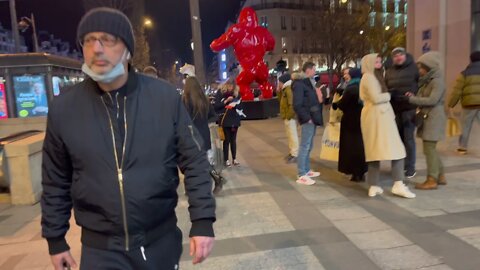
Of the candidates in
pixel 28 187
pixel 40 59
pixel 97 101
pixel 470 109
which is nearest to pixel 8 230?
pixel 28 187

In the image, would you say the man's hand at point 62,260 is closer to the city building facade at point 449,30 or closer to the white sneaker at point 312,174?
the white sneaker at point 312,174

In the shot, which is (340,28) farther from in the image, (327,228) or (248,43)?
(327,228)

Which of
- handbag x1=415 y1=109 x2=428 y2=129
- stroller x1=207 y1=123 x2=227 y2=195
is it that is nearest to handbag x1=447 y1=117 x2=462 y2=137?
handbag x1=415 y1=109 x2=428 y2=129

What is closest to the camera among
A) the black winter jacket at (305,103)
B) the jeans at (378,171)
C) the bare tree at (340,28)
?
the jeans at (378,171)

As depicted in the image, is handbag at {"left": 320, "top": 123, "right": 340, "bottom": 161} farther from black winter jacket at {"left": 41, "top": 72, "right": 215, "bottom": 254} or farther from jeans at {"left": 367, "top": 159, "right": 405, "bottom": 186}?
black winter jacket at {"left": 41, "top": 72, "right": 215, "bottom": 254}

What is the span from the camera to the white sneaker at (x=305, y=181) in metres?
6.90

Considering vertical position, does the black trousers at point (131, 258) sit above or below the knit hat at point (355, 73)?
below

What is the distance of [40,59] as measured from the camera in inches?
569

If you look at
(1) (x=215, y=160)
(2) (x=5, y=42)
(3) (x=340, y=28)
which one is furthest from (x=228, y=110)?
(2) (x=5, y=42)

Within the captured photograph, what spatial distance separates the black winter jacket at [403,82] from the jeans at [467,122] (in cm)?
227

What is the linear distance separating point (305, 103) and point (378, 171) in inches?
64.1

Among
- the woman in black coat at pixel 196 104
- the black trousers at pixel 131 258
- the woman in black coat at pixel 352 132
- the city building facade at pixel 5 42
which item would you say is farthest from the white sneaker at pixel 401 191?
the city building facade at pixel 5 42

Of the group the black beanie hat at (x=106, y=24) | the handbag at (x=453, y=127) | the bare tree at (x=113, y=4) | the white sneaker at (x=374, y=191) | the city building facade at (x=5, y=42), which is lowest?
the white sneaker at (x=374, y=191)

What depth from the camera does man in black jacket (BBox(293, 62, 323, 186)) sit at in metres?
6.98
